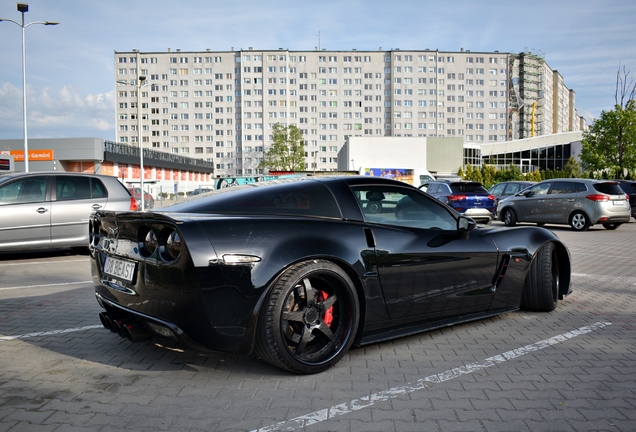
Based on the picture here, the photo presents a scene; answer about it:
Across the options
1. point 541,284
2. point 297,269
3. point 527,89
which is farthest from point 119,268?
point 527,89

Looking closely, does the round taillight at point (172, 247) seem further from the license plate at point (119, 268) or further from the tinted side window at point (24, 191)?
the tinted side window at point (24, 191)

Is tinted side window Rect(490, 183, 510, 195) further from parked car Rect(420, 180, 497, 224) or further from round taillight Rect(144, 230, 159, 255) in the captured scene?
round taillight Rect(144, 230, 159, 255)

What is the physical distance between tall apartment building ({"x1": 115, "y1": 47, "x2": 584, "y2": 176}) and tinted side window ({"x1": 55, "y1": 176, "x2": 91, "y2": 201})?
101m

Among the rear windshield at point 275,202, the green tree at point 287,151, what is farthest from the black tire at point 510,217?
the green tree at point 287,151

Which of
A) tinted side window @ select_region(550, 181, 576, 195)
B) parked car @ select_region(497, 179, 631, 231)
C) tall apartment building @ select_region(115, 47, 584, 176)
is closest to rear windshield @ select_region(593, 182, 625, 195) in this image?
parked car @ select_region(497, 179, 631, 231)

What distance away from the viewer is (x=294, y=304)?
3.55 metres

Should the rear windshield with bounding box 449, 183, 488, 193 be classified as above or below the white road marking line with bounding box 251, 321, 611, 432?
above

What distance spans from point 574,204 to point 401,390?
15.0m

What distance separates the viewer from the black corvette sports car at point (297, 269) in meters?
3.24

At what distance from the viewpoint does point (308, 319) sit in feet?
11.6

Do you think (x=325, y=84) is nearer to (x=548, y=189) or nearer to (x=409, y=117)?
(x=409, y=117)

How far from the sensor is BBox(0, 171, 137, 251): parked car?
365 inches

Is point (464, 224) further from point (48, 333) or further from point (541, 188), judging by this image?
point (541, 188)

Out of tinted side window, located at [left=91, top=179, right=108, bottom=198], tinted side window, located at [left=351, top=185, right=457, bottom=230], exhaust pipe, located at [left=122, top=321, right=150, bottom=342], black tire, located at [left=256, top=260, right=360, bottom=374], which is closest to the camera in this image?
black tire, located at [left=256, top=260, right=360, bottom=374]
